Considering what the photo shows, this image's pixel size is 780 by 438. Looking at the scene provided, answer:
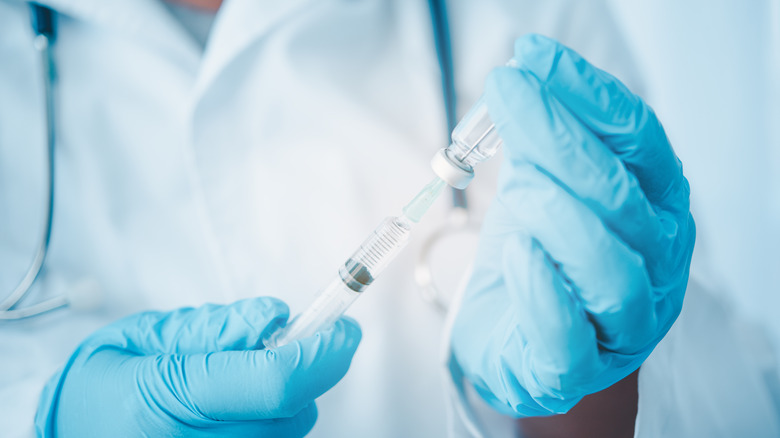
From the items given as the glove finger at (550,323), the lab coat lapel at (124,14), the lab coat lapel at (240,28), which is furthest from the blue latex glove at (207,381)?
the lab coat lapel at (124,14)

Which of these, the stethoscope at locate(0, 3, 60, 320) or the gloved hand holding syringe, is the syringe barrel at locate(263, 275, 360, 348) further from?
the stethoscope at locate(0, 3, 60, 320)

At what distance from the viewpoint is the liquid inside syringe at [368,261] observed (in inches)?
23.5

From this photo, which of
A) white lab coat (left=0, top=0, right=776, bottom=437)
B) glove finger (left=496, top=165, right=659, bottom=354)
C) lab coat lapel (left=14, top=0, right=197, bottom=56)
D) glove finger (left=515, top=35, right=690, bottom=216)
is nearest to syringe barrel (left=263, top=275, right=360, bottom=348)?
white lab coat (left=0, top=0, right=776, bottom=437)

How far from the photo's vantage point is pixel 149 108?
2.85 feet

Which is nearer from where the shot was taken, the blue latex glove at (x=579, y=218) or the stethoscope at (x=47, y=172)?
the blue latex glove at (x=579, y=218)

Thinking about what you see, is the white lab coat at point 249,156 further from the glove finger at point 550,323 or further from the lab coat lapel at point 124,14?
the glove finger at point 550,323

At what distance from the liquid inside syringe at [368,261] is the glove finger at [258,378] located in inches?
1.5

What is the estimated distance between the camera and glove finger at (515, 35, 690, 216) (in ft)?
1.64

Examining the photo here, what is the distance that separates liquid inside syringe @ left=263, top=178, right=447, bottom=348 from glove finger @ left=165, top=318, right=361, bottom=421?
39 millimetres

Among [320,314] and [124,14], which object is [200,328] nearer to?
[320,314]

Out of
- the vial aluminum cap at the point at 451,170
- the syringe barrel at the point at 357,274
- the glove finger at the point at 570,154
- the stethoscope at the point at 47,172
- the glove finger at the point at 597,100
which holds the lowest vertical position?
the stethoscope at the point at 47,172

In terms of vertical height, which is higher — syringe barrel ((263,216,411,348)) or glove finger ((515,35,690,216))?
glove finger ((515,35,690,216))

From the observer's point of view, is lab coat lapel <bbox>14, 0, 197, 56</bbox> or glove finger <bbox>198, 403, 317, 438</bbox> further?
lab coat lapel <bbox>14, 0, 197, 56</bbox>

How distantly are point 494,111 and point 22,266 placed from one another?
0.87 metres
